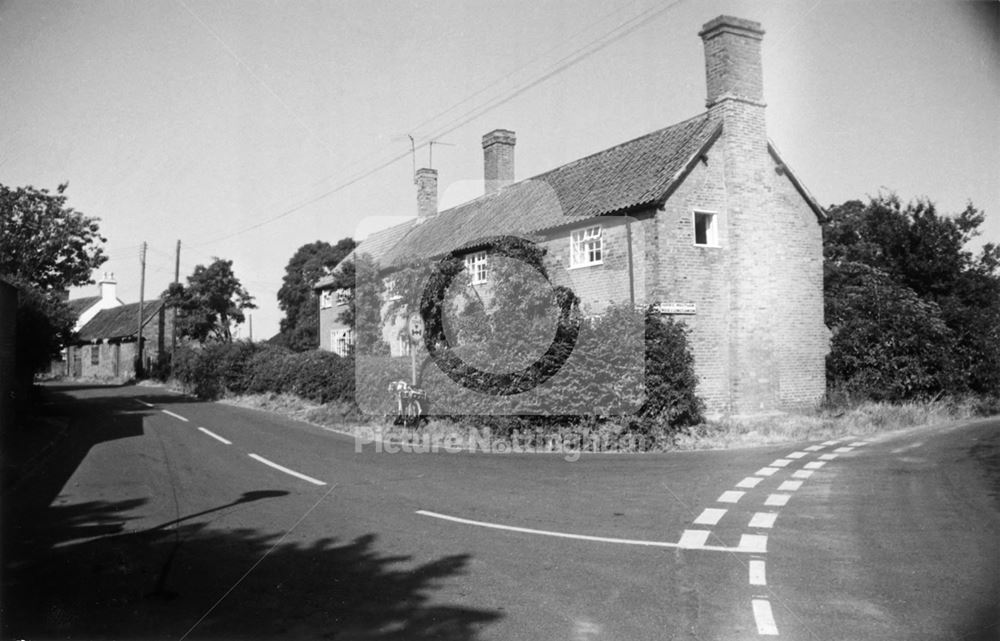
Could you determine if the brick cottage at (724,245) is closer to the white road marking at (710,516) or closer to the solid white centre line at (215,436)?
the solid white centre line at (215,436)

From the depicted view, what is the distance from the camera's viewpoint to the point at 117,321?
Result: 195 feet

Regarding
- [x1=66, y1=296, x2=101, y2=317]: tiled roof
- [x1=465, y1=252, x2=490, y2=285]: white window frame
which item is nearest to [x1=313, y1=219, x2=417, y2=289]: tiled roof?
[x1=465, y1=252, x2=490, y2=285]: white window frame

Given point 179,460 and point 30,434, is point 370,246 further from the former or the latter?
point 179,460

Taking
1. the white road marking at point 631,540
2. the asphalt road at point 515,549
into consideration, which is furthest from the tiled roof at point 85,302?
the white road marking at point 631,540

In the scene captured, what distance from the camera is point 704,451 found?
13.9 metres

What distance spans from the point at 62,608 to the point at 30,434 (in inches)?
572

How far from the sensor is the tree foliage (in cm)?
1914

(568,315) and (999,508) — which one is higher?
(568,315)

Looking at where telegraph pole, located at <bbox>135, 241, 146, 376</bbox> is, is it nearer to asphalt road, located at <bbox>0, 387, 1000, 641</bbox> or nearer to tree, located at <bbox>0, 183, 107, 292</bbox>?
tree, located at <bbox>0, 183, 107, 292</bbox>

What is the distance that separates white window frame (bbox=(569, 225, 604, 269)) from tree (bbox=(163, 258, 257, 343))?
3885cm

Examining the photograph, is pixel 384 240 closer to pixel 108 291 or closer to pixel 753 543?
pixel 753 543

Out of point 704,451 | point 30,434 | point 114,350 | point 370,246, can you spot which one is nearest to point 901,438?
point 704,451

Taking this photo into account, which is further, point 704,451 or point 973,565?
point 704,451

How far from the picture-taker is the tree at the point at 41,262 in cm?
2302
